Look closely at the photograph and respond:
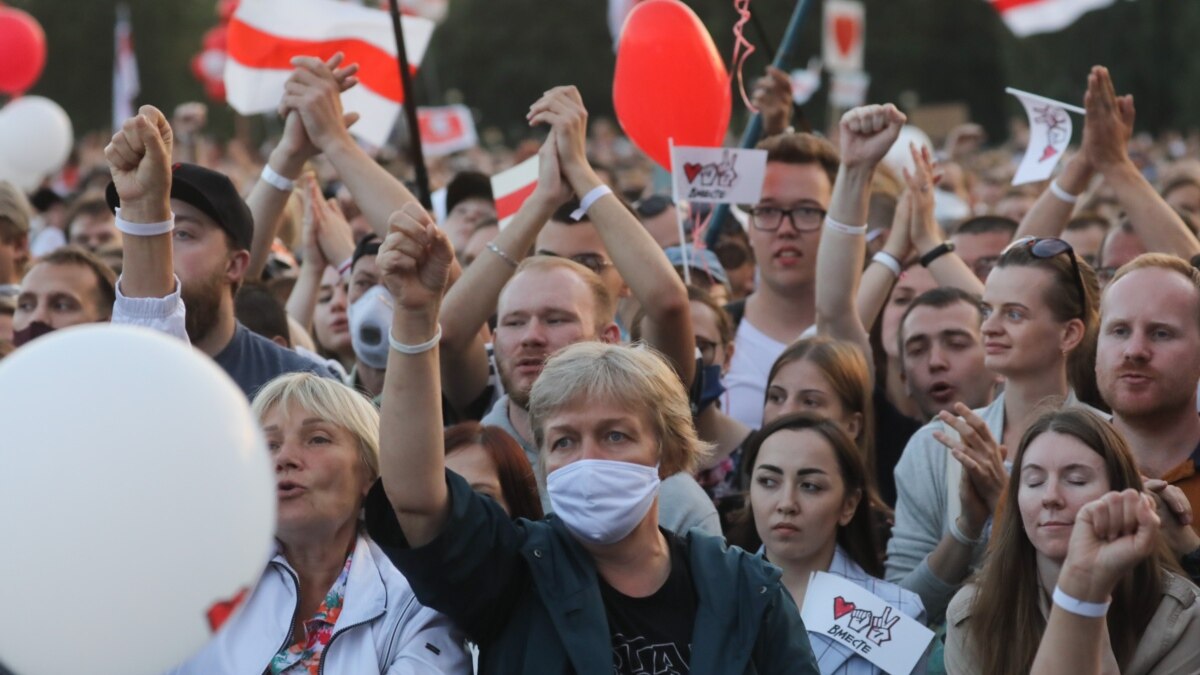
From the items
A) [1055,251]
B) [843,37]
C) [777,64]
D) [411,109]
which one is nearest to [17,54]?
[843,37]

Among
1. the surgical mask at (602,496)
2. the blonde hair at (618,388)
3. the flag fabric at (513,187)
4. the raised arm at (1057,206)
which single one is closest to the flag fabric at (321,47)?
the flag fabric at (513,187)

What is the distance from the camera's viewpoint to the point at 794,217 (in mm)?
6711

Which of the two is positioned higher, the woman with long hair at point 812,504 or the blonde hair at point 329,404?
the blonde hair at point 329,404

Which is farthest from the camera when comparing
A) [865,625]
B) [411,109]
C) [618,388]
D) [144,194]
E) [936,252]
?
[411,109]

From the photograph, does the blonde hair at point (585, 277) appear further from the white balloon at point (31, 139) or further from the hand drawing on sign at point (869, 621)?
the white balloon at point (31, 139)

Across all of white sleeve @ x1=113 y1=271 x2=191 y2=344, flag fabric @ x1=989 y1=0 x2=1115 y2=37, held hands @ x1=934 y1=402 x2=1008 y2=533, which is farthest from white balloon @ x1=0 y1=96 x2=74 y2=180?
held hands @ x1=934 y1=402 x2=1008 y2=533

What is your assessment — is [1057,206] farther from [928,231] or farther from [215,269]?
[215,269]

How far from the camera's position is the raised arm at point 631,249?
5.30m

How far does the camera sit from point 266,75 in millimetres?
7664

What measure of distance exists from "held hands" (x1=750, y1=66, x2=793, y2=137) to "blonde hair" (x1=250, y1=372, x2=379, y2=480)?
12.0 ft

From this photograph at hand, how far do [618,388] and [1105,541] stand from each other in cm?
108

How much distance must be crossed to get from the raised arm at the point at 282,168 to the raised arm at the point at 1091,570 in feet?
10.1

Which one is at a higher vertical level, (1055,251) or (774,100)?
(1055,251)

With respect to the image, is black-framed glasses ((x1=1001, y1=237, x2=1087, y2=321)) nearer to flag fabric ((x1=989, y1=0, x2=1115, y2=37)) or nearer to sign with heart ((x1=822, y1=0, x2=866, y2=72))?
flag fabric ((x1=989, y1=0, x2=1115, y2=37))
